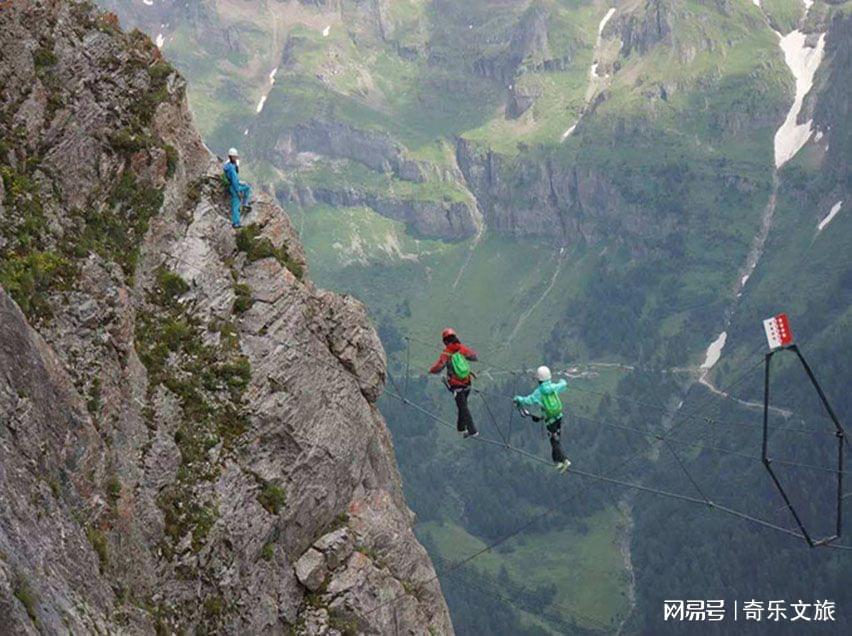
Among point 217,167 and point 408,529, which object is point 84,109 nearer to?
point 217,167

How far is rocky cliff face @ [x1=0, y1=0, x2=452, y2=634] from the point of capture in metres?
35.8

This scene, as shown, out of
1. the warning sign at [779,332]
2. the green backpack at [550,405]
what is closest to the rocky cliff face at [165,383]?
the green backpack at [550,405]

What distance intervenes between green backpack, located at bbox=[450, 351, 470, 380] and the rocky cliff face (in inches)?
241

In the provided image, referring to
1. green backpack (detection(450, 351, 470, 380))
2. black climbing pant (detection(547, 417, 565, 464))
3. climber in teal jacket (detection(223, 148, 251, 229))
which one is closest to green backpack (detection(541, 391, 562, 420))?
black climbing pant (detection(547, 417, 565, 464))

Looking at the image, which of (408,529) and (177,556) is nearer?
(177,556)

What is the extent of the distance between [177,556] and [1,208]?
49.4ft

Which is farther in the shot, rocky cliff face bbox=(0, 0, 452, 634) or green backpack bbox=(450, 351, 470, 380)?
green backpack bbox=(450, 351, 470, 380)

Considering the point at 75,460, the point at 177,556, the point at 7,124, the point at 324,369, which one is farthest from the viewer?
the point at 324,369

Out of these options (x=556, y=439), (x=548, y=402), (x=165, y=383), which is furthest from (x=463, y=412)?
(x=165, y=383)

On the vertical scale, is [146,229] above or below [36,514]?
above

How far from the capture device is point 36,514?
104ft

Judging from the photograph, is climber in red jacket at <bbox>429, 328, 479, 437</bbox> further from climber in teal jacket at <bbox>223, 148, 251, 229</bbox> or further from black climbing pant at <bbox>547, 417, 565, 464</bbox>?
climber in teal jacket at <bbox>223, 148, 251, 229</bbox>

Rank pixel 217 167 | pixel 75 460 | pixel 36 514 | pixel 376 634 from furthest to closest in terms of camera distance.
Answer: pixel 217 167, pixel 376 634, pixel 75 460, pixel 36 514

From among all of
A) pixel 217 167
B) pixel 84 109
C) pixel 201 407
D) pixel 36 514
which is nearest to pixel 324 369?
pixel 201 407
